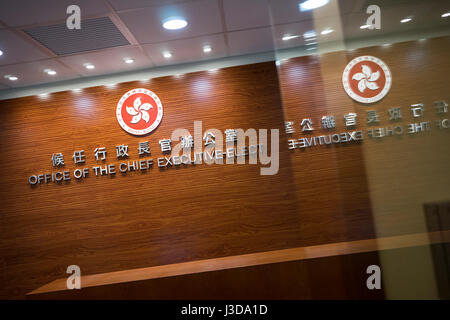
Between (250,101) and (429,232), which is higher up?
(250,101)

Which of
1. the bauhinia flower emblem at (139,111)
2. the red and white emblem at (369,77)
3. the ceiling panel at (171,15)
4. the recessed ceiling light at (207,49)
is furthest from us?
the bauhinia flower emblem at (139,111)

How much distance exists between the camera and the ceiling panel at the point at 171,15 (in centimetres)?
265

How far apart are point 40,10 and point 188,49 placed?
1464 mm

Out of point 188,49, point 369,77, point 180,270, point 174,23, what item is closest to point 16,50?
point 174,23

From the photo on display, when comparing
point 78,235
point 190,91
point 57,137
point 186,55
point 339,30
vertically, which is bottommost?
point 78,235

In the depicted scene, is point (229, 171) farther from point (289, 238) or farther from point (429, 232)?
point (429, 232)

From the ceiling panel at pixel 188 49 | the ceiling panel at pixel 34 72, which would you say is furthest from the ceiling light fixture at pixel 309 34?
the ceiling panel at pixel 34 72

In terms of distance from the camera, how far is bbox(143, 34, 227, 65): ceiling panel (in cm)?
328

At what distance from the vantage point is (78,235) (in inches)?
145

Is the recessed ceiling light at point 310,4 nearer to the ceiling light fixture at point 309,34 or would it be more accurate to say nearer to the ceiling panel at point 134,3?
the ceiling light fixture at point 309,34

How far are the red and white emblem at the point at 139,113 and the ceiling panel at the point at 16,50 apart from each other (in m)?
0.95

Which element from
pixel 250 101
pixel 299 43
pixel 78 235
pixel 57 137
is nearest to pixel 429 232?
pixel 299 43
